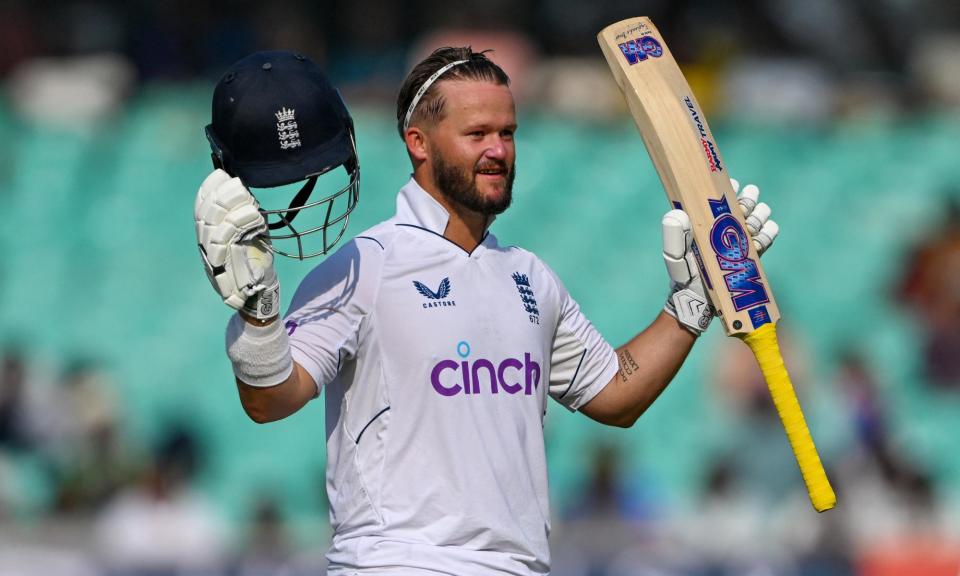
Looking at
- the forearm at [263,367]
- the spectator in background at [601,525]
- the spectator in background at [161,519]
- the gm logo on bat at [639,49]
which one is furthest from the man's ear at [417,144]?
the spectator in background at [161,519]

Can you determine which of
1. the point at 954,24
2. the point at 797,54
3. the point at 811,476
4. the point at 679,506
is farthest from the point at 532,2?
the point at 811,476

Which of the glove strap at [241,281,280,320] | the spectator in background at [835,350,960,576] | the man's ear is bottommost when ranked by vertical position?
the spectator in background at [835,350,960,576]

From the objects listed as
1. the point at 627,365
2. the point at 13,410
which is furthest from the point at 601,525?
the point at 627,365

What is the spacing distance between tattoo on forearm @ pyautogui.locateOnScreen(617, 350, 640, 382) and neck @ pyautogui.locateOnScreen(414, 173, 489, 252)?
1.57 ft

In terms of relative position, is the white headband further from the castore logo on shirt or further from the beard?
the castore logo on shirt

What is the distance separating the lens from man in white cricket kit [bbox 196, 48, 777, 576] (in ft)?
10.2

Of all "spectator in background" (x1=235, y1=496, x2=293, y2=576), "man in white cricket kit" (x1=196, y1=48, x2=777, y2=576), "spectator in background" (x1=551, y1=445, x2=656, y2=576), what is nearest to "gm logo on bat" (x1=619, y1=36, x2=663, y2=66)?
"man in white cricket kit" (x1=196, y1=48, x2=777, y2=576)

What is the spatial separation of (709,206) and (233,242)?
1.16 metres

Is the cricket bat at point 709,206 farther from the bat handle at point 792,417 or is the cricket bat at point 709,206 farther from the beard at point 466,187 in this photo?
the beard at point 466,187

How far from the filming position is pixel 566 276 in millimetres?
9617

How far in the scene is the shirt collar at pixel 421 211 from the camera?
348 centimetres

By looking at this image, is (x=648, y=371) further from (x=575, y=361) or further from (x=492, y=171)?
(x=492, y=171)

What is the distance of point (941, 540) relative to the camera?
681 cm

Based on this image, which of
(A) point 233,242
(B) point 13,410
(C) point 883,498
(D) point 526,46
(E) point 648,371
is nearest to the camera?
(A) point 233,242
